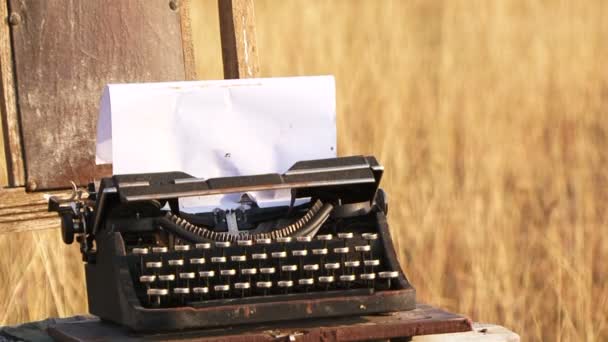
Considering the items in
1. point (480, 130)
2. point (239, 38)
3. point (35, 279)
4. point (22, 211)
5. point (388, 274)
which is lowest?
point (35, 279)

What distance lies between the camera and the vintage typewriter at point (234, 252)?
2297 millimetres

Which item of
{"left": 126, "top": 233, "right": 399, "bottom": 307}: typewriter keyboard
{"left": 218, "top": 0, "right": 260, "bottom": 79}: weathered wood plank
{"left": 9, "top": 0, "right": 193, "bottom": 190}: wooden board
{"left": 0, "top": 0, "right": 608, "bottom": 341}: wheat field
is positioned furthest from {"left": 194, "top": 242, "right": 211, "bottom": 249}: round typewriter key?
{"left": 0, "top": 0, "right": 608, "bottom": 341}: wheat field

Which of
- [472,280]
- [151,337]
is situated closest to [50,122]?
[151,337]

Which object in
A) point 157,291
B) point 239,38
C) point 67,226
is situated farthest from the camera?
point 239,38

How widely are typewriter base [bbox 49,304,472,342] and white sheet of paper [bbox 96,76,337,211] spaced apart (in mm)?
388

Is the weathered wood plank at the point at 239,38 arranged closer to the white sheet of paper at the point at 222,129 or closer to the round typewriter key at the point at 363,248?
the white sheet of paper at the point at 222,129

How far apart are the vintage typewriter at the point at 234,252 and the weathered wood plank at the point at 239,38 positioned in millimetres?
1037

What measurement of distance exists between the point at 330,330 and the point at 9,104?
140 cm

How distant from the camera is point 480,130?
4.88 m

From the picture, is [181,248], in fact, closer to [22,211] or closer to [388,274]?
[388,274]

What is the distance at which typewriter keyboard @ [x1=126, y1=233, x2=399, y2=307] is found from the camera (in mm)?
2322

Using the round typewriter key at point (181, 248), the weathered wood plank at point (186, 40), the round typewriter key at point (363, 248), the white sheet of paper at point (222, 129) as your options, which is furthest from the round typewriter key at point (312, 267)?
the weathered wood plank at point (186, 40)

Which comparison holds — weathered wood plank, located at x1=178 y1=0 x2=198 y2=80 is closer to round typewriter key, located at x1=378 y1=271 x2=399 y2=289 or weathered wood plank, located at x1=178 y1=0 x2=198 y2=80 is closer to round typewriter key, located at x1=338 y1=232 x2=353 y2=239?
round typewriter key, located at x1=338 y1=232 x2=353 y2=239

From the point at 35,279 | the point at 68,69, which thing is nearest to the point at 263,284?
the point at 68,69
